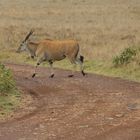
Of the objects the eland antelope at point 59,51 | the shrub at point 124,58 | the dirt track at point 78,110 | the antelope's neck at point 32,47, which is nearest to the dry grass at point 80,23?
the shrub at point 124,58

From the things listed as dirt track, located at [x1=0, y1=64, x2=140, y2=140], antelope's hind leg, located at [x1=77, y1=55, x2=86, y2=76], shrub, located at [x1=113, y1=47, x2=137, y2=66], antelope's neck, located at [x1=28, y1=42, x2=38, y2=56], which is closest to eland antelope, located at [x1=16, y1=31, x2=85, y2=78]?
antelope's hind leg, located at [x1=77, y1=55, x2=86, y2=76]

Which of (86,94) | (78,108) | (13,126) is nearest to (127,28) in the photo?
(86,94)

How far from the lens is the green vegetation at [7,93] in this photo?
1456 centimetres

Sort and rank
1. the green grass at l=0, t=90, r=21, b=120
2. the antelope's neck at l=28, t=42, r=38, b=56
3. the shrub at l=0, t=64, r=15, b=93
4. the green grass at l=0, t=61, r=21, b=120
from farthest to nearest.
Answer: the antelope's neck at l=28, t=42, r=38, b=56, the shrub at l=0, t=64, r=15, b=93, the green grass at l=0, t=61, r=21, b=120, the green grass at l=0, t=90, r=21, b=120

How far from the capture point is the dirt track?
11.6m

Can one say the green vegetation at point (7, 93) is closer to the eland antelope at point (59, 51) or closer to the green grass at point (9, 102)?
the green grass at point (9, 102)

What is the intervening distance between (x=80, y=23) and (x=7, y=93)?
2269 cm

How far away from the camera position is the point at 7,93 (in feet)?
51.9

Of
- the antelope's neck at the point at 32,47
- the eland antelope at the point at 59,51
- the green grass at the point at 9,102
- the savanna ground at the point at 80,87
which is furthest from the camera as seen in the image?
the antelope's neck at the point at 32,47

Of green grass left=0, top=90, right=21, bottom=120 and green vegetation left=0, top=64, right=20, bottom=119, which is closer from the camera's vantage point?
green grass left=0, top=90, right=21, bottom=120

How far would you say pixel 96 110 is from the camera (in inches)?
549

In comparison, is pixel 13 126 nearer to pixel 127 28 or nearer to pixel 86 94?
pixel 86 94

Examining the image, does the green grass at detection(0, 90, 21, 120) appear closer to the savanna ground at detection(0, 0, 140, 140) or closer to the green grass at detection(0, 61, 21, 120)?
the green grass at detection(0, 61, 21, 120)

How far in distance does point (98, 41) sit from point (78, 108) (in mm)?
14725
